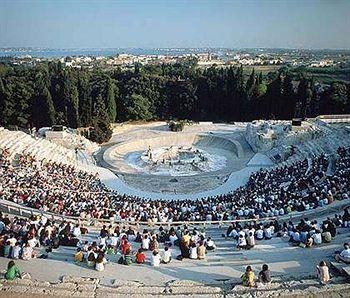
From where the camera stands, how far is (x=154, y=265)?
1067cm

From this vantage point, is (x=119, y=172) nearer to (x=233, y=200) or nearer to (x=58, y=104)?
(x=233, y=200)

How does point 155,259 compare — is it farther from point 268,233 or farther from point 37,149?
point 37,149

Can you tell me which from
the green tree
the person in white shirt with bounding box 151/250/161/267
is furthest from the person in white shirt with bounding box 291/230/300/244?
the green tree

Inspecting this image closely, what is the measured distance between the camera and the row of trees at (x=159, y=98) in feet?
135

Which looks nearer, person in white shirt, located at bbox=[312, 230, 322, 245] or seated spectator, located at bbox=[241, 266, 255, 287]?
seated spectator, located at bbox=[241, 266, 255, 287]

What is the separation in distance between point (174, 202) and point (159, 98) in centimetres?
2989

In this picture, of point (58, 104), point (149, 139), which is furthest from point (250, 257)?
point (58, 104)

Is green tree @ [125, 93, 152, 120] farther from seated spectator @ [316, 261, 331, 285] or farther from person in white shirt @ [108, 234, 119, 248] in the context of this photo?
seated spectator @ [316, 261, 331, 285]

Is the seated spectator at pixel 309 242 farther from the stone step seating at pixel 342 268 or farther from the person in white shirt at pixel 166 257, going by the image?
the person in white shirt at pixel 166 257

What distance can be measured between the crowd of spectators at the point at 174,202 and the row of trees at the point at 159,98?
54.6 ft

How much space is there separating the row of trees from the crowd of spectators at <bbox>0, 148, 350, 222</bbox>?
655 inches

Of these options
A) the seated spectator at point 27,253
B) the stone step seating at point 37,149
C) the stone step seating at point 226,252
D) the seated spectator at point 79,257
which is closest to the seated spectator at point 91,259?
the seated spectator at point 79,257

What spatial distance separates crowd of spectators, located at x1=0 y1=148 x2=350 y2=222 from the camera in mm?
16297

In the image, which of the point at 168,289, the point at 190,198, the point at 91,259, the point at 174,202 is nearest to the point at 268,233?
the point at 168,289
